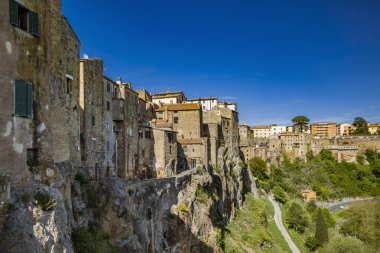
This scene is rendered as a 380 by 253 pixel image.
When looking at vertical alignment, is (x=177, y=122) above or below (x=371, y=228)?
above

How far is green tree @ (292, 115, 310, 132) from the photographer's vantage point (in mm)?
137750

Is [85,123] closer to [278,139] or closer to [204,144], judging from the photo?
[204,144]

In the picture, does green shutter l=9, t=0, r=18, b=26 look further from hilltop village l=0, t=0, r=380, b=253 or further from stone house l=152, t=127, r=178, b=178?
stone house l=152, t=127, r=178, b=178

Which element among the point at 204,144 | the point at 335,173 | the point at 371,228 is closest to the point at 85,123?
the point at 204,144

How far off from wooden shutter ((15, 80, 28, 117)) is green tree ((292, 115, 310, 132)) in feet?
448

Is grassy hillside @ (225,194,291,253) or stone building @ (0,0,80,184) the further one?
grassy hillside @ (225,194,291,253)

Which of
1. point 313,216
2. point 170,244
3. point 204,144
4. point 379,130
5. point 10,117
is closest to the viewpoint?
point 10,117

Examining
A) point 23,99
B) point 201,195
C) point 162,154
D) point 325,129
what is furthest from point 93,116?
point 325,129

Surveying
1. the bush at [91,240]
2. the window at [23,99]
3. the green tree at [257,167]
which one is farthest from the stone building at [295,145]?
the window at [23,99]

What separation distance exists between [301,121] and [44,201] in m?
138

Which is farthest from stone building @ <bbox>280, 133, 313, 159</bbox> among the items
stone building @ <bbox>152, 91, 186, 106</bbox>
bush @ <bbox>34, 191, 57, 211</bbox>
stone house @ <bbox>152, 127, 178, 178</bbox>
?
bush @ <bbox>34, 191, 57, 211</bbox>

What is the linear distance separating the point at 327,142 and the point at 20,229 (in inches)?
4976

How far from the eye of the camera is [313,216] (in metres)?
72.9

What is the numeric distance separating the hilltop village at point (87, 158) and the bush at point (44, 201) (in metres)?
0.03
